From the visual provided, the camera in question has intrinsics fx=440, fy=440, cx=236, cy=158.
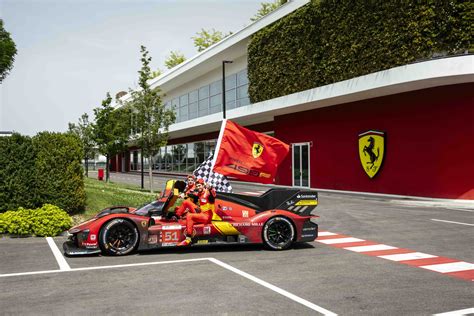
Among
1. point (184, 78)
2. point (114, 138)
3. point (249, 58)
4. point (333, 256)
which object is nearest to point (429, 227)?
point (333, 256)

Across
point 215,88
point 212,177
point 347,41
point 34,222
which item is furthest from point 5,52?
point 212,177

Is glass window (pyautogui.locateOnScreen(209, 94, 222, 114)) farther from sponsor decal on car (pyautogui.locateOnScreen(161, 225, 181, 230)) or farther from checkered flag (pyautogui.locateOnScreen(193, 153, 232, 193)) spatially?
sponsor decal on car (pyautogui.locateOnScreen(161, 225, 181, 230))

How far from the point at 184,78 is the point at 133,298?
41.2m

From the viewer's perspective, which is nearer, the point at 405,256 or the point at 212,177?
the point at 405,256

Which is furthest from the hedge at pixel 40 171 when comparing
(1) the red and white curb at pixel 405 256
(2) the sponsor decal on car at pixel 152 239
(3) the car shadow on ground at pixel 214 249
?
(1) the red and white curb at pixel 405 256

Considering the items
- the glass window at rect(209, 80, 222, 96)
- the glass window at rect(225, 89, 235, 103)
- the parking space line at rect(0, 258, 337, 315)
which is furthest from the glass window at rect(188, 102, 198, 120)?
the parking space line at rect(0, 258, 337, 315)

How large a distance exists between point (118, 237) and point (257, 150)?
11.7 ft

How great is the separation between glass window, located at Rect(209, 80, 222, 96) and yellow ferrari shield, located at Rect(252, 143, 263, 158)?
97.2ft

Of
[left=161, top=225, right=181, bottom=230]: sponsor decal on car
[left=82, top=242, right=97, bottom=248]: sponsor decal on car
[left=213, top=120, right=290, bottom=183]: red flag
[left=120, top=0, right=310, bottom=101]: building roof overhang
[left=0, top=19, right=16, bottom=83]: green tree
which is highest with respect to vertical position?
[left=0, top=19, right=16, bottom=83]: green tree

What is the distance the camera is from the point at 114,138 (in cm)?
3572

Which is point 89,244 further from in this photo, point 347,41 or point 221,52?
point 221,52

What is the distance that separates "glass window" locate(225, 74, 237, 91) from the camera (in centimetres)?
3639

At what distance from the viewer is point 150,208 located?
9422 mm

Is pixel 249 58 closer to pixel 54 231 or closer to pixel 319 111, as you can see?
pixel 319 111
